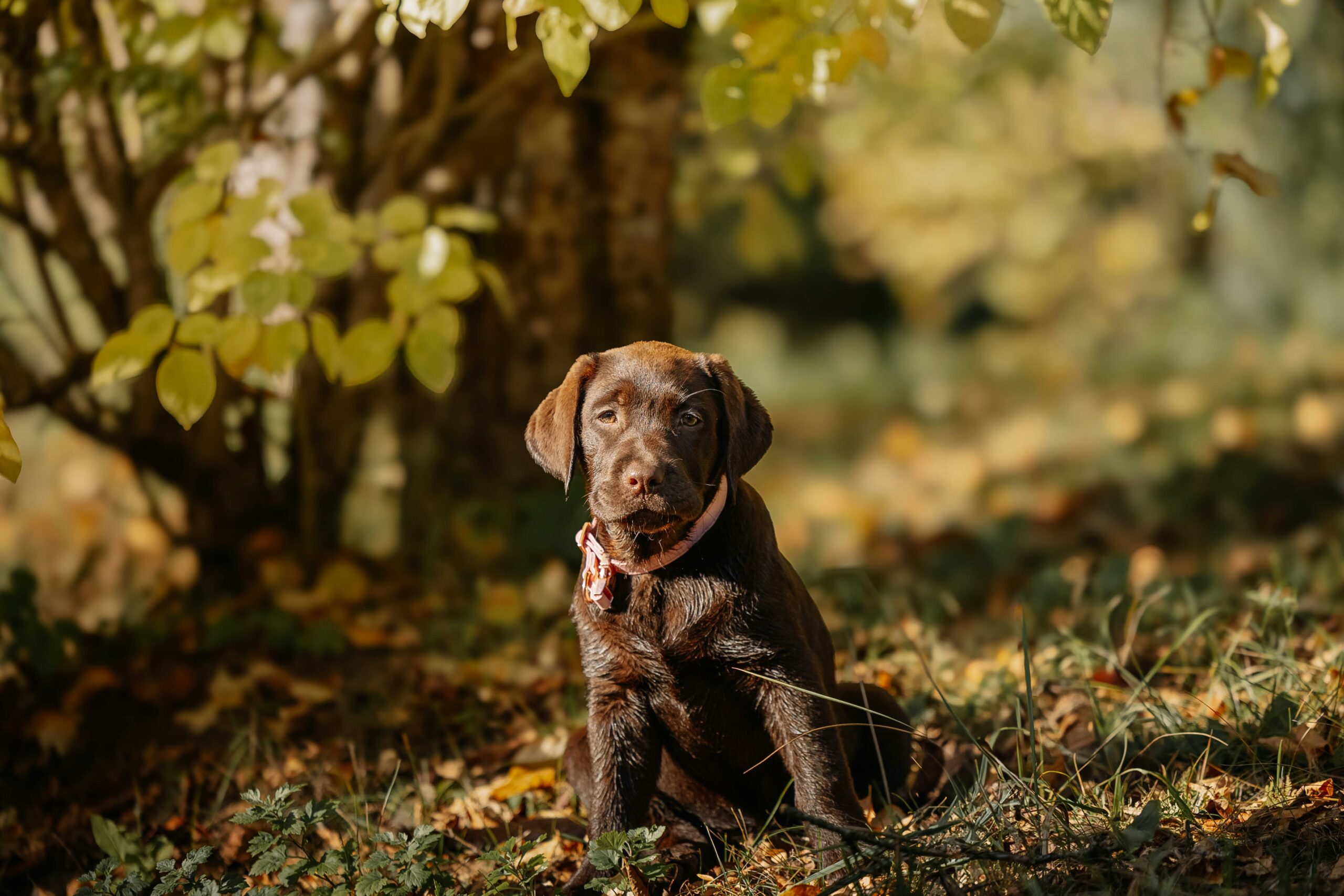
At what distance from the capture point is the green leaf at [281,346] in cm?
353

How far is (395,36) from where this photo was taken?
510cm

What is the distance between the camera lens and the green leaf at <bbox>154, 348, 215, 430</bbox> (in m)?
3.25

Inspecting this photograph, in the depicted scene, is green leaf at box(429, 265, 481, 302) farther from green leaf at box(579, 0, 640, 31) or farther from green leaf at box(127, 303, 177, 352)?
green leaf at box(579, 0, 640, 31)

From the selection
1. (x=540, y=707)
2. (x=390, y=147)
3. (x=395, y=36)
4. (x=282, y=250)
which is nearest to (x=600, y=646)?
(x=540, y=707)

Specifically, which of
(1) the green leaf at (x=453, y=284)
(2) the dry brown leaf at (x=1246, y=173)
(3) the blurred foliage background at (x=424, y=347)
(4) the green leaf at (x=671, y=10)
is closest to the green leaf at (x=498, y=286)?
(3) the blurred foliage background at (x=424, y=347)

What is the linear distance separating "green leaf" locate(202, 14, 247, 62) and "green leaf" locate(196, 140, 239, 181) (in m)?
0.97

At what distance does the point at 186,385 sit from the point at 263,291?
370 mm

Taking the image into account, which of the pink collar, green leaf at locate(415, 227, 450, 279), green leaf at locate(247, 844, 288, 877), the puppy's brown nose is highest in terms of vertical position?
green leaf at locate(415, 227, 450, 279)

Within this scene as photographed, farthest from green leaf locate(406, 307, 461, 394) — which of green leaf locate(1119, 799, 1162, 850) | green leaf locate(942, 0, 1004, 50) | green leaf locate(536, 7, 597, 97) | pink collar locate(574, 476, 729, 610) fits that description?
green leaf locate(1119, 799, 1162, 850)

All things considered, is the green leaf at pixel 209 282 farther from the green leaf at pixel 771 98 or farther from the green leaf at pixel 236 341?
the green leaf at pixel 771 98

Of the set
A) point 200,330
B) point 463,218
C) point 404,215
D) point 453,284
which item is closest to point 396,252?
point 404,215

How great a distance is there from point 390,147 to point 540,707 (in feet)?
8.21

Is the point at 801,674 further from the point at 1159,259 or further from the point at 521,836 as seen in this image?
the point at 1159,259

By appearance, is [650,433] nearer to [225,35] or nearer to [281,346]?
[281,346]
